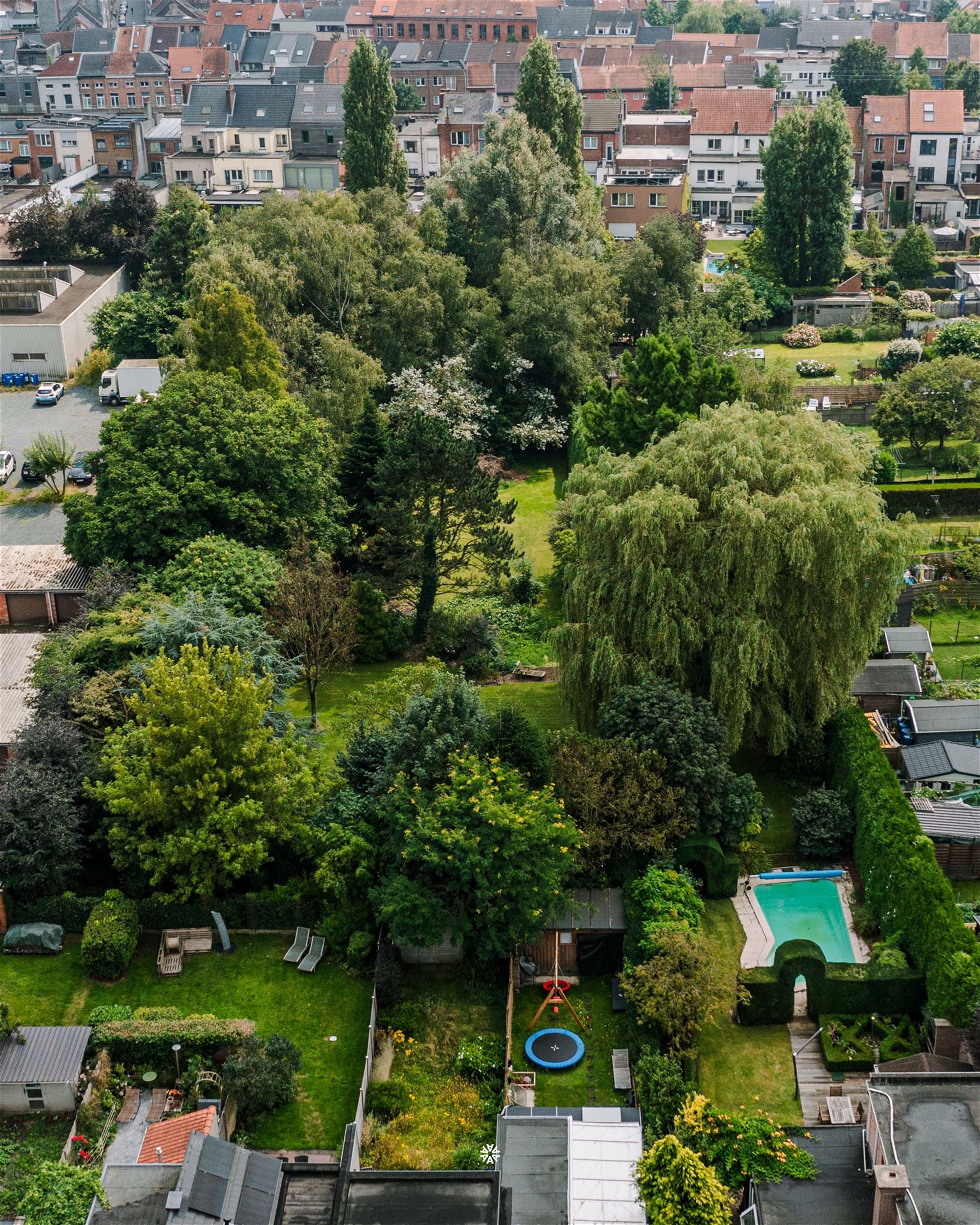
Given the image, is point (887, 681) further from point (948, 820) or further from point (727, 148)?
point (727, 148)

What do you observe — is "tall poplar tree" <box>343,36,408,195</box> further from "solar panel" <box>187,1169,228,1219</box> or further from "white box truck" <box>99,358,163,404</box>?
"solar panel" <box>187,1169,228,1219</box>

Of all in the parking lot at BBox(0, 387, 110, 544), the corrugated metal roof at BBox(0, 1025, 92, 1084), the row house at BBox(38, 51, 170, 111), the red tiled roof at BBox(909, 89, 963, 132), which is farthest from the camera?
the row house at BBox(38, 51, 170, 111)

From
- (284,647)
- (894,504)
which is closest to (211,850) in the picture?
(284,647)

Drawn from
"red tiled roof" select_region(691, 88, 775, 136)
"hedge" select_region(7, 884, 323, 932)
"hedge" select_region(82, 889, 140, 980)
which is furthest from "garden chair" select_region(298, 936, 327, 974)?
"red tiled roof" select_region(691, 88, 775, 136)

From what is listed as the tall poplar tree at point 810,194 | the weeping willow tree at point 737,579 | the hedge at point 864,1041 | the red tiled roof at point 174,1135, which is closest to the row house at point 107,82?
the tall poplar tree at point 810,194

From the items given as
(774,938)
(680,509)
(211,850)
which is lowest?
(774,938)

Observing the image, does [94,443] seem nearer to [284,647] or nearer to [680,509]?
[284,647]
